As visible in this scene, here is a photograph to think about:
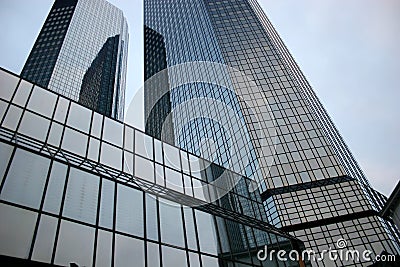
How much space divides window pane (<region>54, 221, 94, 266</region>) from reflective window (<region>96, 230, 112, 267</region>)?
14.2 inches

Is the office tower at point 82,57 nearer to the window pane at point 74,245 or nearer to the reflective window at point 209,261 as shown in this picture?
the reflective window at point 209,261

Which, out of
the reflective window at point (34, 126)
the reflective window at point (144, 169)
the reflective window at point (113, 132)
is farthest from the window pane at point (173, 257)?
the reflective window at point (34, 126)

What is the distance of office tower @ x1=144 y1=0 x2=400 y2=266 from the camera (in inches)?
2121

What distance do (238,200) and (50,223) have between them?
19737mm

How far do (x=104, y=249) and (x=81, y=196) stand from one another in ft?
9.85

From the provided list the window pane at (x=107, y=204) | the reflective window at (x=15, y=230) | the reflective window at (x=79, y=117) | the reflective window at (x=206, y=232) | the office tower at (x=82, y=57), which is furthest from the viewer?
the office tower at (x=82, y=57)

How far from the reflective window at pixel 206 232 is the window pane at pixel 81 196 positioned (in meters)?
7.26

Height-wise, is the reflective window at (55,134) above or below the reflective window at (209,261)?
above

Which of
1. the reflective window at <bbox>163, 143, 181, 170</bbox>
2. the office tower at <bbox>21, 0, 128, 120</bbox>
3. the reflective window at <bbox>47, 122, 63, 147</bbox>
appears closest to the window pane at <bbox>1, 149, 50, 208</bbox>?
the reflective window at <bbox>47, 122, 63, 147</bbox>

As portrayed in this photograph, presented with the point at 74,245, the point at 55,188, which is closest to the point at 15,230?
the point at 74,245

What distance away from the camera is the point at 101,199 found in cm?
1709

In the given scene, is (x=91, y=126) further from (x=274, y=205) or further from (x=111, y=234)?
(x=274, y=205)

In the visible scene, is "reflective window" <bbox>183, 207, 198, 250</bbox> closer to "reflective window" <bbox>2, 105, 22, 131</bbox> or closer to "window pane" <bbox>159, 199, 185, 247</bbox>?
"window pane" <bbox>159, 199, 185, 247</bbox>

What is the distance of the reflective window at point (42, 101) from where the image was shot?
22.4 meters
